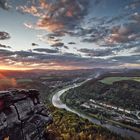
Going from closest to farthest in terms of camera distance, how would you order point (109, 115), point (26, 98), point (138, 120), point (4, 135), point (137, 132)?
1. point (4, 135)
2. point (26, 98)
3. point (137, 132)
4. point (138, 120)
5. point (109, 115)

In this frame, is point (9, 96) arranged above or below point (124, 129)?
above

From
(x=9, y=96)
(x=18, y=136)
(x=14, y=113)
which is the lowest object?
(x=18, y=136)

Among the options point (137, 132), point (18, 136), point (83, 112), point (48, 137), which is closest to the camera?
point (18, 136)

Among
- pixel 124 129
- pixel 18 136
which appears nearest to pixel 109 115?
pixel 124 129

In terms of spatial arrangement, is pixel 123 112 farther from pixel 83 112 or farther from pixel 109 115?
pixel 83 112

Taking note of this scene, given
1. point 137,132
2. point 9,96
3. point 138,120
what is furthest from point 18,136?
point 138,120

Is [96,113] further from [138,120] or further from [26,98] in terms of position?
[26,98]

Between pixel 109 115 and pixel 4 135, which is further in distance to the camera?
pixel 109 115
